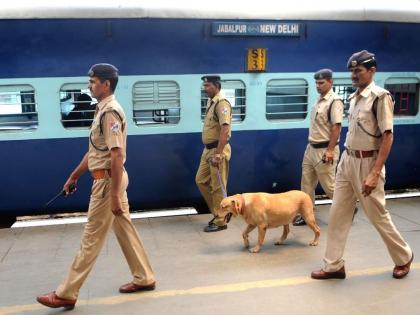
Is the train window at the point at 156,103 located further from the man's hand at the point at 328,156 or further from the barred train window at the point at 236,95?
the man's hand at the point at 328,156

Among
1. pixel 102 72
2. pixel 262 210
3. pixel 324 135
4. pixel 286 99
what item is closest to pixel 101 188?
pixel 102 72

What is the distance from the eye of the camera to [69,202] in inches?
230

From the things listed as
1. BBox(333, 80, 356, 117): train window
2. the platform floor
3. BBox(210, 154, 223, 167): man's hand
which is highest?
BBox(333, 80, 356, 117): train window

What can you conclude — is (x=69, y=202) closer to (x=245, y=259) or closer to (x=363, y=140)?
(x=245, y=259)

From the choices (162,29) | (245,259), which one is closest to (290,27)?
(162,29)

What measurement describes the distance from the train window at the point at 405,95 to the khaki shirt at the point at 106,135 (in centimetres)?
464

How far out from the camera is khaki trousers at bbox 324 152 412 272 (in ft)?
12.5

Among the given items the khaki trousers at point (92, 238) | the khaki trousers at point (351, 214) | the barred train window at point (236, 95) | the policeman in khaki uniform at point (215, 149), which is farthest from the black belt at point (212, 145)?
the khaki trousers at point (92, 238)

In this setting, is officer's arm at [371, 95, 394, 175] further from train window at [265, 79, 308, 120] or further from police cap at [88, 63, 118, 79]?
train window at [265, 79, 308, 120]

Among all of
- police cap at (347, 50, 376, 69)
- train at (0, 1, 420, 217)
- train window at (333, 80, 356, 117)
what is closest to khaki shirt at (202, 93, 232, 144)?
train at (0, 1, 420, 217)

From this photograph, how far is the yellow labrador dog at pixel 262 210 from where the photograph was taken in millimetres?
4586

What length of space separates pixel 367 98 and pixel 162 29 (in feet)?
9.52

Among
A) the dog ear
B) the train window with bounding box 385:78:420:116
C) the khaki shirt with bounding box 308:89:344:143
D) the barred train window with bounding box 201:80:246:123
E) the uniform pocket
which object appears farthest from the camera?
the train window with bounding box 385:78:420:116

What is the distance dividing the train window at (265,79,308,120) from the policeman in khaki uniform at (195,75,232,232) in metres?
1.12
